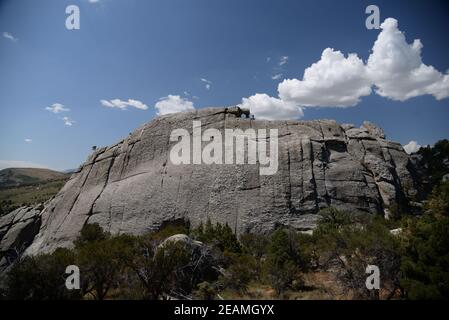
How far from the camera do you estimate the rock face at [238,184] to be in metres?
34.9

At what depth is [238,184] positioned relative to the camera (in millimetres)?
36250

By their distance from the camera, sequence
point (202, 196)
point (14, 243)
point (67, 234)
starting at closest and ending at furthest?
point (202, 196)
point (67, 234)
point (14, 243)

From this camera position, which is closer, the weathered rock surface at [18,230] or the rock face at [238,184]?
the rock face at [238,184]

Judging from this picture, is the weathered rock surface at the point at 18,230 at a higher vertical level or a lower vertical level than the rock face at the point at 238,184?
lower

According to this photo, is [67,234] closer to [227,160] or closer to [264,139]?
[227,160]

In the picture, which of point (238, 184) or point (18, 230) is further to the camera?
point (18, 230)

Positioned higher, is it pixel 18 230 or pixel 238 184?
pixel 238 184

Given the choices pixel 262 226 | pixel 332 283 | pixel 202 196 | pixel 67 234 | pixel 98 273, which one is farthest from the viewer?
pixel 67 234

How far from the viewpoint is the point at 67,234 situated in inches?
1532

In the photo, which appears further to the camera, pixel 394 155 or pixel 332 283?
pixel 394 155

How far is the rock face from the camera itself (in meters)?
34.9
